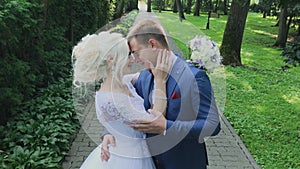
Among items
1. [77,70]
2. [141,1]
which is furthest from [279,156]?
[77,70]

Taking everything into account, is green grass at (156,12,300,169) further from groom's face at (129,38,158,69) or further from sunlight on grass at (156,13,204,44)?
groom's face at (129,38,158,69)

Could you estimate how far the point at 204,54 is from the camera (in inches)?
83.2

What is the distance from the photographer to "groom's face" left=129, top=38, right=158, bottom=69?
5.97 feet

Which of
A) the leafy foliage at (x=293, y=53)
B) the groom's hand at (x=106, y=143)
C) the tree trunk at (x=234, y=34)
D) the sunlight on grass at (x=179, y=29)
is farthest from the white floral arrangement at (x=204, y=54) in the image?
the tree trunk at (x=234, y=34)

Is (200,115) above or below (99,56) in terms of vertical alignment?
below

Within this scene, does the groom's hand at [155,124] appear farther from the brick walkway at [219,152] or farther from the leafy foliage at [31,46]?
the leafy foliage at [31,46]

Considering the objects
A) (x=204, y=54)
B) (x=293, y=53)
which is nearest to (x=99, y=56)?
(x=204, y=54)

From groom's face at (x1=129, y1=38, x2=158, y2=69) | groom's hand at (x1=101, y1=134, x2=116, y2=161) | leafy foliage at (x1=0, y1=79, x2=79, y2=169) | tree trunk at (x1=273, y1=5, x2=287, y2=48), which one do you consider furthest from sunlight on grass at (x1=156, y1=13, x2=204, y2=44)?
tree trunk at (x1=273, y1=5, x2=287, y2=48)

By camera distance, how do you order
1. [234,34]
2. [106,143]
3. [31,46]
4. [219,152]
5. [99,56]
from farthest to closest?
[234,34] < [31,46] < [219,152] < [106,143] < [99,56]

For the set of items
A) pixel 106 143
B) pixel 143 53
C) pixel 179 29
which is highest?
pixel 179 29

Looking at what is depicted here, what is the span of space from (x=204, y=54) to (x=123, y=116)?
2.16 ft

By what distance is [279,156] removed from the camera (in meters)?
5.04

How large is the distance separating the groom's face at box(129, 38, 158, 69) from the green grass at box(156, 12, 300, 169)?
28 cm

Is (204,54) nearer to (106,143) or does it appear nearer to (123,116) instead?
(123,116)
